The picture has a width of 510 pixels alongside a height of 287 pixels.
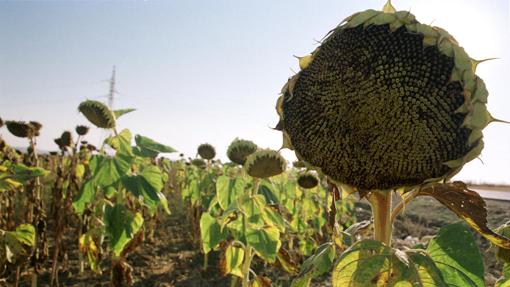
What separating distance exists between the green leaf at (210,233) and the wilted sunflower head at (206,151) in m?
3.31

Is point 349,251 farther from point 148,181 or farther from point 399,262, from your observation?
point 148,181

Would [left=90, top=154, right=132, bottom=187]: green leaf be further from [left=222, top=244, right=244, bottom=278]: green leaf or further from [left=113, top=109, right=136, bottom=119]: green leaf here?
[left=222, top=244, right=244, bottom=278]: green leaf

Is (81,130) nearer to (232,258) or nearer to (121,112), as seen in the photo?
(121,112)

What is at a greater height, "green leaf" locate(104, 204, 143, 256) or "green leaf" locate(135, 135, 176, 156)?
"green leaf" locate(135, 135, 176, 156)

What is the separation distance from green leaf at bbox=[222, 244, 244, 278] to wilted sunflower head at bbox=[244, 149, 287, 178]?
0.54m

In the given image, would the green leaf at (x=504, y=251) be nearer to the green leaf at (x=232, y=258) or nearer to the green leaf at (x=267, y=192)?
the green leaf at (x=232, y=258)

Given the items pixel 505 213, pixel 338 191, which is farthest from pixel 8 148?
pixel 505 213

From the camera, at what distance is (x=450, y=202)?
1.00 m

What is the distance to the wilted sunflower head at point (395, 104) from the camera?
2.91ft

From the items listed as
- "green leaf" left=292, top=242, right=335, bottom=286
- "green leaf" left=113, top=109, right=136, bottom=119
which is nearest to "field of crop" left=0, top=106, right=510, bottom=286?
"green leaf" left=292, top=242, right=335, bottom=286

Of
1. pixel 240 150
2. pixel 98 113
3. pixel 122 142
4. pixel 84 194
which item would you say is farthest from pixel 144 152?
pixel 240 150

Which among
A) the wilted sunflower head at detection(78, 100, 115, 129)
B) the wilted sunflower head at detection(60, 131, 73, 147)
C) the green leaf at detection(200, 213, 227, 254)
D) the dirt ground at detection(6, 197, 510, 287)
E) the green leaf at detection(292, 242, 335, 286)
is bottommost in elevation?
the dirt ground at detection(6, 197, 510, 287)

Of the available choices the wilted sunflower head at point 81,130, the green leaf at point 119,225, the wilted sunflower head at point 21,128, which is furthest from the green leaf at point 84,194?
the wilted sunflower head at point 81,130

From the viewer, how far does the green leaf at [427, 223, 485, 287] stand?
99 cm
